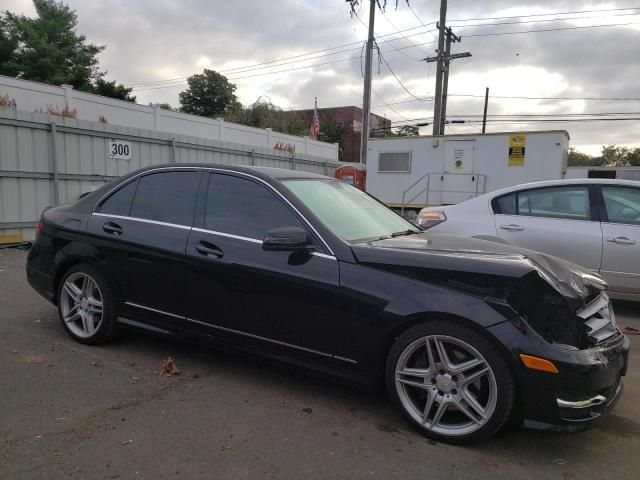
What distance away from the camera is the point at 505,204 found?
612 centimetres

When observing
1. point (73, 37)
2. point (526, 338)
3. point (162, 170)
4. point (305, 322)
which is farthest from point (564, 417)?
point (73, 37)

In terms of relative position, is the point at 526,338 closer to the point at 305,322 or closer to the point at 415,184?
the point at 305,322


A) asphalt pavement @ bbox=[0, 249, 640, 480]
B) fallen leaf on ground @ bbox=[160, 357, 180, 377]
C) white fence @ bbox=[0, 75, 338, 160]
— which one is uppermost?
white fence @ bbox=[0, 75, 338, 160]

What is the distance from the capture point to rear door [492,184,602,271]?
18.3 ft

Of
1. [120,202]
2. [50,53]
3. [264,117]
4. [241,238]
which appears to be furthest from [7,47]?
[241,238]

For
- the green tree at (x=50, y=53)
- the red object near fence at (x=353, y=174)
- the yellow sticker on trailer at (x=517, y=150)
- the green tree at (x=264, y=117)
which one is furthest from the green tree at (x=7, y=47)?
the yellow sticker on trailer at (x=517, y=150)

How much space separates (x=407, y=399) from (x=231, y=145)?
41.4 feet

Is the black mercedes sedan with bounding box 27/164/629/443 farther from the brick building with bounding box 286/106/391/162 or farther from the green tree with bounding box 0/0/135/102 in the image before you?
the brick building with bounding box 286/106/391/162

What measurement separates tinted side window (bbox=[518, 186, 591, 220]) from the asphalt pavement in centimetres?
229

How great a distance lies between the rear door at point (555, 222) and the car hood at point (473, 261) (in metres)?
2.39

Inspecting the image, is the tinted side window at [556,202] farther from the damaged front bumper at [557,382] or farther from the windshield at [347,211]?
the damaged front bumper at [557,382]

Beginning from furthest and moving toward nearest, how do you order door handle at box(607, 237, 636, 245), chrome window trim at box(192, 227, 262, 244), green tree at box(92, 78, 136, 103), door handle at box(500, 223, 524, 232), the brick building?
the brick building < green tree at box(92, 78, 136, 103) < door handle at box(500, 223, 524, 232) < door handle at box(607, 237, 636, 245) < chrome window trim at box(192, 227, 262, 244)

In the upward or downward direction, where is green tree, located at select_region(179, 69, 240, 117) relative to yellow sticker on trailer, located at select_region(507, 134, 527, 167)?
upward

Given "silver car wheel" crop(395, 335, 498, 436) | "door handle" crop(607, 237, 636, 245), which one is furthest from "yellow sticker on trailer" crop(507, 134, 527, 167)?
"silver car wheel" crop(395, 335, 498, 436)
